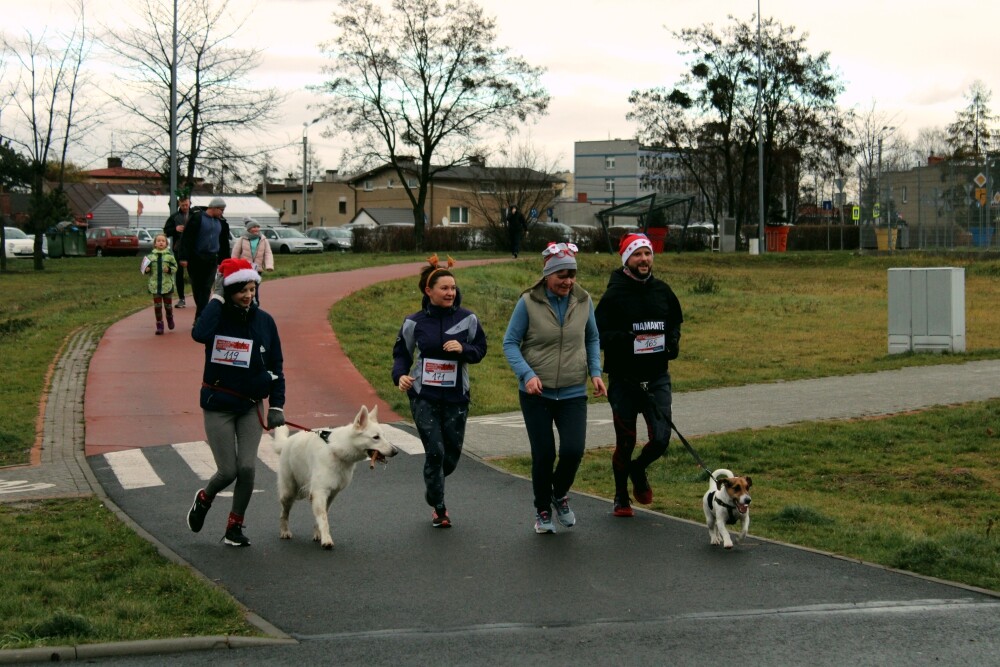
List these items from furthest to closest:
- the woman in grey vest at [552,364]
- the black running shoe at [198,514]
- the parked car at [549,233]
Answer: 1. the parked car at [549,233]
2. the woman in grey vest at [552,364]
3. the black running shoe at [198,514]

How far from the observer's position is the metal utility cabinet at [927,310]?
2022 centimetres

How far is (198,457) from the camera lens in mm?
11883

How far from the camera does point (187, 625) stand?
6.08 metres

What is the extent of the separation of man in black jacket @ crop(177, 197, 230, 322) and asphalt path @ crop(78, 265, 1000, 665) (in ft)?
24.0

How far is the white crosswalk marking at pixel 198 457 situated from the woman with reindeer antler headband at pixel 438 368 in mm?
3135

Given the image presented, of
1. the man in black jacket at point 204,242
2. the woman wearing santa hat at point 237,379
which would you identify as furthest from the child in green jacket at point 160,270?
the woman wearing santa hat at point 237,379

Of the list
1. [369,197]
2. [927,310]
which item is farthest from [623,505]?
[369,197]

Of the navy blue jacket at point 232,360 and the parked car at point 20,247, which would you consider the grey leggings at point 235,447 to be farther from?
the parked car at point 20,247

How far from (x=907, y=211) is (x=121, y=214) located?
45160 mm

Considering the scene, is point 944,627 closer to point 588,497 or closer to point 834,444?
point 588,497

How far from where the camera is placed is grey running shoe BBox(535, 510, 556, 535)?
8.40 m

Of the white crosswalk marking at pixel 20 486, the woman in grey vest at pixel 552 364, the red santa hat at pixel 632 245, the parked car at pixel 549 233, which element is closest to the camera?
the woman in grey vest at pixel 552 364

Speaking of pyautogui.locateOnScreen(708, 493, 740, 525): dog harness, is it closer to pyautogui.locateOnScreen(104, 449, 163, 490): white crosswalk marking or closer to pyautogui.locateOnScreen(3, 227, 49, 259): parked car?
pyautogui.locateOnScreen(104, 449, 163, 490): white crosswalk marking

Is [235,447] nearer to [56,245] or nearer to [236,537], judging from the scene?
[236,537]
